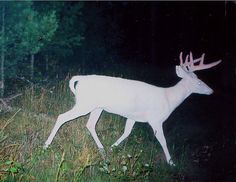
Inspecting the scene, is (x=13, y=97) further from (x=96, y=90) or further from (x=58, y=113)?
(x=96, y=90)

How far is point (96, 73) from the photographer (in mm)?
3727

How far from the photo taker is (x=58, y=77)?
3619 millimetres

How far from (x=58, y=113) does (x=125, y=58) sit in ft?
2.82

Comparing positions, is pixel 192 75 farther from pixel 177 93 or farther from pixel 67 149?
pixel 67 149

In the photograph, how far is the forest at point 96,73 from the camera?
3363mm

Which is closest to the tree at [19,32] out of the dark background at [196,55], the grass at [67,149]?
the grass at [67,149]

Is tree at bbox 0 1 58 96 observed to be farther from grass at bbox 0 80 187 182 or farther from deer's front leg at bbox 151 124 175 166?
deer's front leg at bbox 151 124 175 166

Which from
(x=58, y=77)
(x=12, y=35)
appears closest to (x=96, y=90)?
(x=58, y=77)

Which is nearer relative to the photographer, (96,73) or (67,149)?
(67,149)

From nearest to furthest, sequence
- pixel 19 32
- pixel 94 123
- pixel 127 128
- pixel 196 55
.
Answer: pixel 19 32
pixel 94 123
pixel 127 128
pixel 196 55

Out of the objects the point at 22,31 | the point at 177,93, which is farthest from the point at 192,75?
the point at 22,31

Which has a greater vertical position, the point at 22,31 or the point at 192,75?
the point at 22,31

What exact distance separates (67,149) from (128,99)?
25.9 inches

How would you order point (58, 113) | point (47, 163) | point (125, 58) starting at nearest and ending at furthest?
point (47, 163) < point (58, 113) < point (125, 58)
